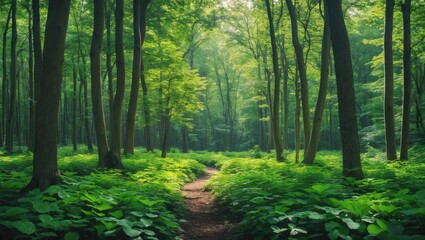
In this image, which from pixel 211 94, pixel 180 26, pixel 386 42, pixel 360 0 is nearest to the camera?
pixel 386 42

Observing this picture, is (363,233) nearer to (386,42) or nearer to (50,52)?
(50,52)

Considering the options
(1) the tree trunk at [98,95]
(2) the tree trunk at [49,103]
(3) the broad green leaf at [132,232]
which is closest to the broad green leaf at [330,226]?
(3) the broad green leaf at [132,232]

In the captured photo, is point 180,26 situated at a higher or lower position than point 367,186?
higher

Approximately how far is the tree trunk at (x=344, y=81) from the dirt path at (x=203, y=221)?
293cm

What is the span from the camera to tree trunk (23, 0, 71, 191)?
5855 mm

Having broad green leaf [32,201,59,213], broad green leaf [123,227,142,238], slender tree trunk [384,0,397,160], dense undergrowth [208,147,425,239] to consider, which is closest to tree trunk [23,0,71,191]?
broad green leaf [32,201,59,213]

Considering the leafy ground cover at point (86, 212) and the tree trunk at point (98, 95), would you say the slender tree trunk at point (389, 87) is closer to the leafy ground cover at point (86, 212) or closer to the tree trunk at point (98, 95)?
the leafy ground cover at point (86, 212)

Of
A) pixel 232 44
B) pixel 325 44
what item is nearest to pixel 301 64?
pixel 325 44

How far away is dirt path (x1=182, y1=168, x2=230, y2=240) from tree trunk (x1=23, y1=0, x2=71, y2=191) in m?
2.61

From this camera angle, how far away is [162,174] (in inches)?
407

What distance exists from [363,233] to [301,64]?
31.9ft

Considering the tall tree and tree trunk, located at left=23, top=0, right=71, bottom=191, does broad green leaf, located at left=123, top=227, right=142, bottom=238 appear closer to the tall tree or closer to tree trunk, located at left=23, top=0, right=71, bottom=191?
tree trunk, located at left=23, top=0, right=71, bottom=191

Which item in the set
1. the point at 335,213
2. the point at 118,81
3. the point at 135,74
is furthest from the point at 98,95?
the point at 335,213

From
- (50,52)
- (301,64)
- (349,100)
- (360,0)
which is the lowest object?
(349,100)
